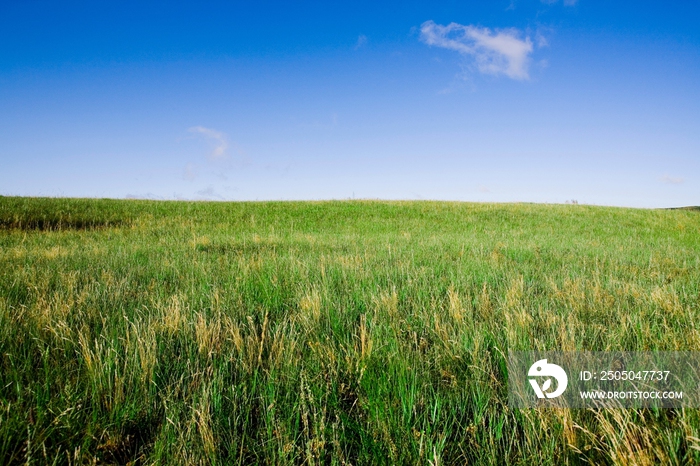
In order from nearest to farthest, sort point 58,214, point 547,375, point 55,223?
1. point 547,375
2. point 55,223
3. point 58,214

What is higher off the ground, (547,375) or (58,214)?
(58,214)

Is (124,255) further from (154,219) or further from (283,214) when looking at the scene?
(283,214)

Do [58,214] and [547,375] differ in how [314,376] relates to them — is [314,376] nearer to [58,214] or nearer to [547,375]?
[547,375]

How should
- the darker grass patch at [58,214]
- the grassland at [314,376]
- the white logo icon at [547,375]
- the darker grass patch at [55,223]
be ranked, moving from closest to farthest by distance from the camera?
the grassland at [314,376], the white logo icon at [547,375], the darker grass patch at [55,223], the darker grass patch at [58,214]

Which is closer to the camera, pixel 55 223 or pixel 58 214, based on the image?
pixel 55 223

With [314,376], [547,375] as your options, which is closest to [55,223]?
[314,376]

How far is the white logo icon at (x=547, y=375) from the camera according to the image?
192 cm

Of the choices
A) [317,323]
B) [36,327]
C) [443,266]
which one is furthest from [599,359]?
[36,327]

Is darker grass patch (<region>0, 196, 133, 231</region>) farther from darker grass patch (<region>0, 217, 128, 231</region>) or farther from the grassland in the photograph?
the grassland

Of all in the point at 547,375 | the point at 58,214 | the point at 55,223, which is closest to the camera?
the point at 547,375

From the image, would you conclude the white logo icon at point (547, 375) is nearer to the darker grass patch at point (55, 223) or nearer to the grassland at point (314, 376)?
the grassland at point (314, 376)

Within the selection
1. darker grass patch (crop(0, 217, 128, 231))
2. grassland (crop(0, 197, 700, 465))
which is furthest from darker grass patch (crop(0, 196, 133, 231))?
grassland (crop(0, 197, 700, 465))

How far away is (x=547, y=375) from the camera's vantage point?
6.79ft

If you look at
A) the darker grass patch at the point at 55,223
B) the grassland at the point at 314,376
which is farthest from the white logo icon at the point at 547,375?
the darker grass patch at the point at 55,223
